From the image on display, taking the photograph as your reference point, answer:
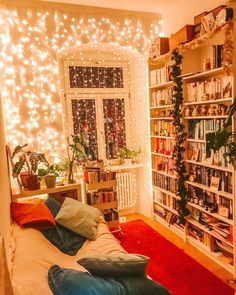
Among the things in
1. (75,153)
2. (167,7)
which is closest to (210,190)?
(75,153)

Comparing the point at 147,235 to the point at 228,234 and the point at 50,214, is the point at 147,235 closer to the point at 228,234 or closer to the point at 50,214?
the point at 228,234

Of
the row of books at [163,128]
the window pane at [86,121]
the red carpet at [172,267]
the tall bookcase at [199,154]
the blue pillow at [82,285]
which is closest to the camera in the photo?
the blue pillow at [82,285]

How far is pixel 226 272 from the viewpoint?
2549 mm

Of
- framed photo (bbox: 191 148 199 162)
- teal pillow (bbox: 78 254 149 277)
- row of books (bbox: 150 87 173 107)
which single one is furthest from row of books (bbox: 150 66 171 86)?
teal pillow (bbox: 78 254 149 277)

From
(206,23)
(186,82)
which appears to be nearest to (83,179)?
(186,82)

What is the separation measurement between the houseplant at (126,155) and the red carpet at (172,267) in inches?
40.6

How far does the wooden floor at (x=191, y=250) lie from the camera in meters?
2.54

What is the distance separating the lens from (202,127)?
9.46 ft

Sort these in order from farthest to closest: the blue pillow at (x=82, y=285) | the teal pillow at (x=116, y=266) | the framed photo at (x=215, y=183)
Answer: the framed photo at (x=215, y=183) < the teal pillow at (x=116, y=266) < the blue pillow at (x=82, y=285)

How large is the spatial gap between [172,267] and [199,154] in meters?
1.25

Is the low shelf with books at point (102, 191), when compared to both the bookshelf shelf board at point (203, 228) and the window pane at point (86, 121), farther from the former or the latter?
the bookshelf shelf board at point (203, 228)

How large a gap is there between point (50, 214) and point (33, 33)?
7.30ft

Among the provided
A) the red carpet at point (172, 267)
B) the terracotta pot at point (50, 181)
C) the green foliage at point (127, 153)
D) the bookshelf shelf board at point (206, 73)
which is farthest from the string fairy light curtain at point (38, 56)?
the red carpet at point (172, 267)

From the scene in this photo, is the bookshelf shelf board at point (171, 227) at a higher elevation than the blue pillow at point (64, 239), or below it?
below
